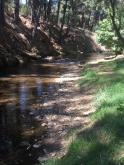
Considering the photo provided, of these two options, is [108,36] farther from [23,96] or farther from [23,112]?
[23,112]

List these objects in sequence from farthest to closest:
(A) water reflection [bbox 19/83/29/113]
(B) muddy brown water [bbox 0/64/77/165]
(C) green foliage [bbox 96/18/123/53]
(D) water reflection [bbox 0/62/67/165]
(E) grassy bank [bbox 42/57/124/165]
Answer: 1. (C) green foliage [bbox 96/18/123/53]
2. (A) water reflection [bbox 19/83/29/113]
3. (D) water reflection [bbox 0/62/67/165]
4. (B) muddy brown water [bbox 0/64/77/165]
5. (E) grassy bank [bbox 42/57/124/165]

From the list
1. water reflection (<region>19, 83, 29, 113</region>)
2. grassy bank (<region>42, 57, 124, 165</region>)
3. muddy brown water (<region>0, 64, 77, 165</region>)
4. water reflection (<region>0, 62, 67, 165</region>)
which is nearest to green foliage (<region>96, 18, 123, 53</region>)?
muddy brown water (<region>0, 64, 77, 165</region>)

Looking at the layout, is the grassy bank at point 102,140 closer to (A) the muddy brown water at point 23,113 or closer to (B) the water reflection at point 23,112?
(A) the muddy brown water at point 23,113

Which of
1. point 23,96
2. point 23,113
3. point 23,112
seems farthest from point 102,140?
point 23,96

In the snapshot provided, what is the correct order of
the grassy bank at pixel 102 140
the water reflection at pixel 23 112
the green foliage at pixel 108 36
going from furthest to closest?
1. the green foliage at pixel 108 36
2. the water reflection at pixel 23 112
3. the grassy bank at pixel 102 140

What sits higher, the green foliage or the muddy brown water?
the green foliage

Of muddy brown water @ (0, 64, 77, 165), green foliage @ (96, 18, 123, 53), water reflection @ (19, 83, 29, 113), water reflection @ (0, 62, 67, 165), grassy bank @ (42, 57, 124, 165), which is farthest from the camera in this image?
green foliage @ (96, 18, 123, 53)

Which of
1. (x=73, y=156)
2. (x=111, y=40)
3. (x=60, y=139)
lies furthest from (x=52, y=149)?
(x=111, y=40)

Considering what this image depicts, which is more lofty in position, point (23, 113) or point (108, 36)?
point (108, 36)

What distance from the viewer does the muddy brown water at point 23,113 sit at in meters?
11.1

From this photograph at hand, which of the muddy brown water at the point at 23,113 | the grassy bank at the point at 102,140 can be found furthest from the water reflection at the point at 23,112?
the grassy bank at the point at 102,140

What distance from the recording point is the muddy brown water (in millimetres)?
11125

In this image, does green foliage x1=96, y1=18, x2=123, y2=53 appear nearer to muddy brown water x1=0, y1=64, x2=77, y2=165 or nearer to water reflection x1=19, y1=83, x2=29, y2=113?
muddy brown water x1=0, y1=64, x2=77, y2=165

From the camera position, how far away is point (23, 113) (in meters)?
15.7
